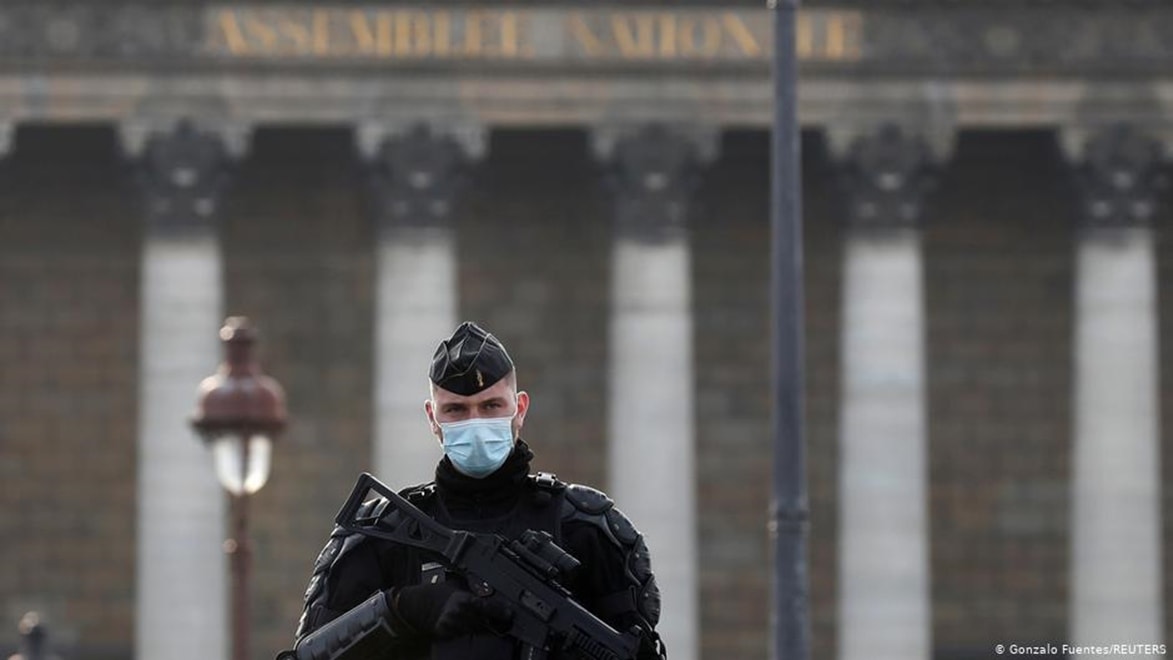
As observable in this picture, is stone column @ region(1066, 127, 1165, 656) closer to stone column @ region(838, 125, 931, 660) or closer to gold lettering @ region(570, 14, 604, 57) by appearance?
stone column @ region(838, 125, 931, 660)

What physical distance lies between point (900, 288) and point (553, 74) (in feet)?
18.7

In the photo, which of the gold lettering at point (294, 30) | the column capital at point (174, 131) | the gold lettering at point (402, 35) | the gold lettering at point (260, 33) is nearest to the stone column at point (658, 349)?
the gold lettering at point (402, 35)

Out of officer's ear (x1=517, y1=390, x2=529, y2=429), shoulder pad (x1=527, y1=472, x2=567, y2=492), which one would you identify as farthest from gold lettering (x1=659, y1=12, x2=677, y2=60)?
shoulder pad (x1=527, y1=472, x2=567, y2=492)

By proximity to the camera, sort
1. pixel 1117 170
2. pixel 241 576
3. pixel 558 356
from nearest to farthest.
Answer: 1. pixel 241 576
2. pixel 1117 170
3. pixel 558 356

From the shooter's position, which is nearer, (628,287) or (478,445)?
(478,445)

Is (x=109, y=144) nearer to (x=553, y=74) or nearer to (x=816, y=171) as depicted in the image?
(x=553, y=74)

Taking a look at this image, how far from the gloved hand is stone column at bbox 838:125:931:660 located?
131 feet

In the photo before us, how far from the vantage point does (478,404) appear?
1164 cm

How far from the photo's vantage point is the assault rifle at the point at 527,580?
438 inches

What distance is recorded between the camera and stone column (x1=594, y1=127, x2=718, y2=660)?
50.8 meters

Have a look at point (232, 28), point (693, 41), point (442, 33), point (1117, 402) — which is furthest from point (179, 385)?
point (1117, 402)

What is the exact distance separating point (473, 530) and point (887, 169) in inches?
1570

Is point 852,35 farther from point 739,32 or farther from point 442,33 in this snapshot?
point 442,33

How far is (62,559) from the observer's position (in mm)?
54031
